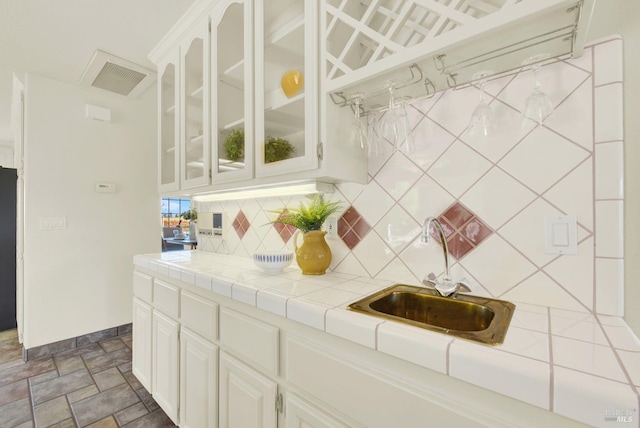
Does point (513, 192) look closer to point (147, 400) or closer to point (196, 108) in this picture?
point (196, 108)

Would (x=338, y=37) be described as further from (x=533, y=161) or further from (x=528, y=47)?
(x=533, y=161)

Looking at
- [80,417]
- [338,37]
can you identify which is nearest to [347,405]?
[338,37]

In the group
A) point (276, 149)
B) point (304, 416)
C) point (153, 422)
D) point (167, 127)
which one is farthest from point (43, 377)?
point (276, 149)

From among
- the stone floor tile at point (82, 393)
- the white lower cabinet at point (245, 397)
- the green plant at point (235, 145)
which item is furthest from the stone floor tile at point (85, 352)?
the green plant at point (235, 145)

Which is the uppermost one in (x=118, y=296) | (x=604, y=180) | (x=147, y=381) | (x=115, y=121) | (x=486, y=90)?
(x=115, y=121)

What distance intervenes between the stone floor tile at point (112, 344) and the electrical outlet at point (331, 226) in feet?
7.69

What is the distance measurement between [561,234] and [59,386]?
2.95 m

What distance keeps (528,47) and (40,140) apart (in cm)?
325

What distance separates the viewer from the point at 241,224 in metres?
1.96

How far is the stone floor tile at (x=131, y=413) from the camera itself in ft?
5.16

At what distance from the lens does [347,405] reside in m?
0.74

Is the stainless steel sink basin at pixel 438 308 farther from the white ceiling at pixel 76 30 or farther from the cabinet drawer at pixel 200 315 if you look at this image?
the white ceiling at pixel 76 30

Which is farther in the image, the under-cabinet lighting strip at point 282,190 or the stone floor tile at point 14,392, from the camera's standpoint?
the stone floor tile at point 14,392

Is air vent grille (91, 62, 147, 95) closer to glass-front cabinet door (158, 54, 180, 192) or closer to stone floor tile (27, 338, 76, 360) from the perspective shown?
glass-front cabinet door (158, 54, 180, 192)
